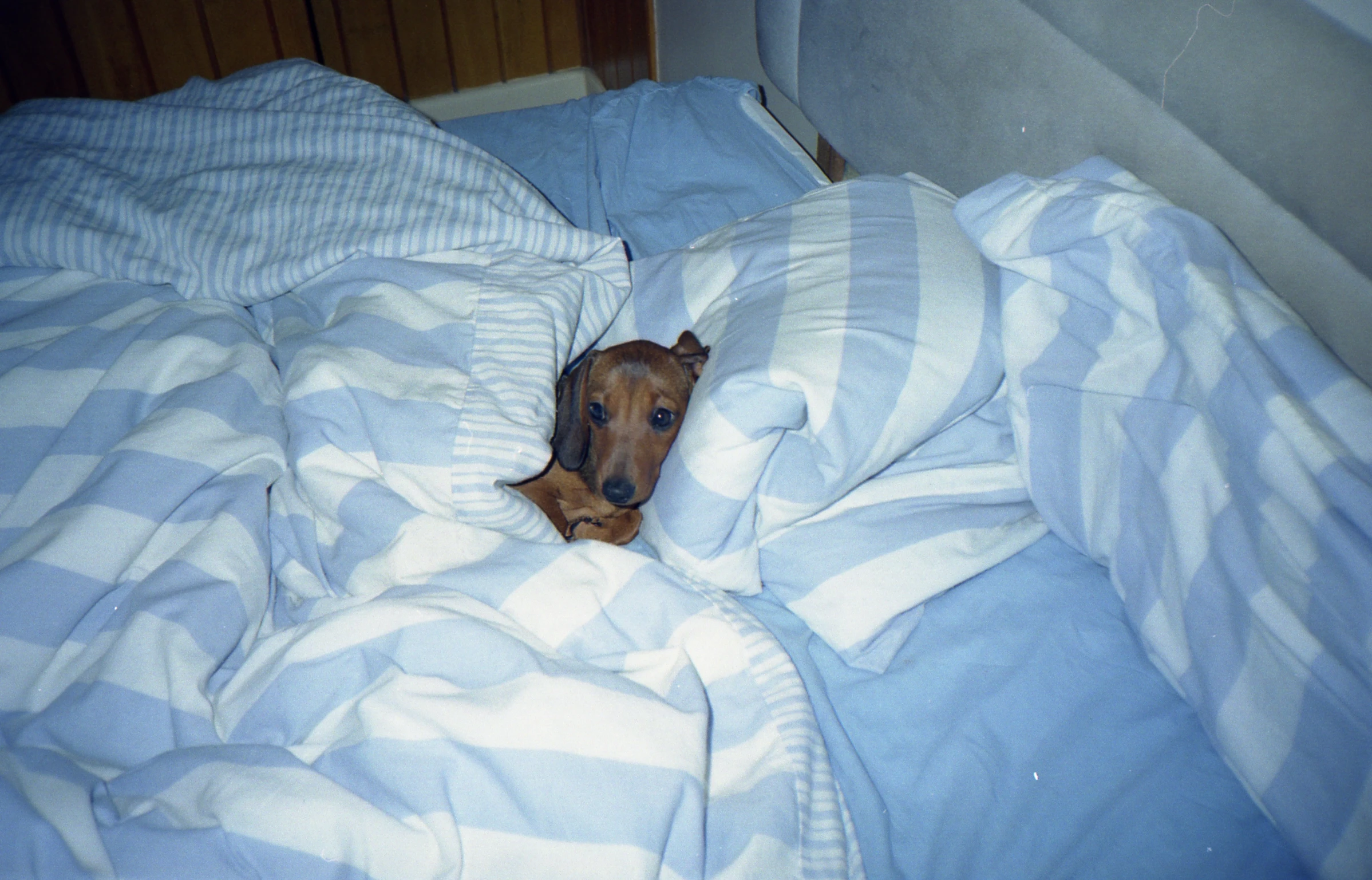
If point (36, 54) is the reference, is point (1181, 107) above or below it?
above

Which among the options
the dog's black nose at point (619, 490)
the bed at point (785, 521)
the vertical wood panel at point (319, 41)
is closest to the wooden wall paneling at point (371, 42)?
the vertical wood panel at point (319, 41)

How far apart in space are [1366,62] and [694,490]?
0.95 m

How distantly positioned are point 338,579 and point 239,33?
3304mm

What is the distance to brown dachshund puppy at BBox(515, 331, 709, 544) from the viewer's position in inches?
65.9

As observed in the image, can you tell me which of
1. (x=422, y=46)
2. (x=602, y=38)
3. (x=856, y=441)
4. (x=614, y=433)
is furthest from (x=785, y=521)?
(x=422, y=46)

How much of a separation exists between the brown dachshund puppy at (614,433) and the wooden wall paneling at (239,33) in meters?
2.71

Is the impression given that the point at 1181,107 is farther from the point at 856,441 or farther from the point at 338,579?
the point at 338,579

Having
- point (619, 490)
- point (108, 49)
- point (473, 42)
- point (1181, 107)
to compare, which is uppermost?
point (1181, 107)

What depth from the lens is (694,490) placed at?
124 centimetres

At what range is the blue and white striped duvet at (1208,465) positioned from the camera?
87 centimetres

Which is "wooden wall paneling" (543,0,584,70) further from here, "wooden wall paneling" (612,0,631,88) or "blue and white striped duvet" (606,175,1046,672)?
"blue and white striped duvet" (606,175,1046,672)

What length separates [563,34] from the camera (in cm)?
395

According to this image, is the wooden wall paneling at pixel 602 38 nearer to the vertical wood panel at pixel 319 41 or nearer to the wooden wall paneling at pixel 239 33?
the vertical wood panel at pixel 319 41

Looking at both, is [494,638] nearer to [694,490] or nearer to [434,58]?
[694,490]
